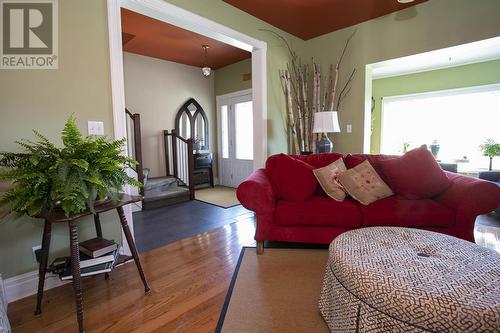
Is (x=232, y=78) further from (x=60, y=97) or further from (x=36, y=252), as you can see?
(x=36, y=252)

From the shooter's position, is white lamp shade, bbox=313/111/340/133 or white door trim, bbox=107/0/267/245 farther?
white lamp shade, bbox=313/111/340/133

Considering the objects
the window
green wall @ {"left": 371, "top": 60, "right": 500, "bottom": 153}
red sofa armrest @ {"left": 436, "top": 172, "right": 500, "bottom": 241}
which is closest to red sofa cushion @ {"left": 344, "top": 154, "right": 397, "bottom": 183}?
red sofa armrest @ {"left": 436, "top": 172, "right": 500, "bottom": 241}

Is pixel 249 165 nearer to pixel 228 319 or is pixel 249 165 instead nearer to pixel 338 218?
pixel 338 218

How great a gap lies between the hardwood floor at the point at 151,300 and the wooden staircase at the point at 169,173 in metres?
1.73

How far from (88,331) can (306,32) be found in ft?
13.5

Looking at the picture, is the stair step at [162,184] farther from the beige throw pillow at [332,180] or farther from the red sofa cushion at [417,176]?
the red sofa cushion at [417,176]

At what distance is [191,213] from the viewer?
3707mm

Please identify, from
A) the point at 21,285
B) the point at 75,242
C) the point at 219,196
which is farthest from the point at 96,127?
the point at 219,196

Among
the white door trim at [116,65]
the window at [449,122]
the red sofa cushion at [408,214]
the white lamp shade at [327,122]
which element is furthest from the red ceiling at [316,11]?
the window at [449,122]

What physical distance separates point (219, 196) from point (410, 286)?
398 centimetres

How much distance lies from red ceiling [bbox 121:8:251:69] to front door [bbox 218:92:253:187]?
2.87 feet

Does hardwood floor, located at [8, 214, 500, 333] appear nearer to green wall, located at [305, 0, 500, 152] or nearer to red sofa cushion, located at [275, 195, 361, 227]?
red sofa cushion, located at [275, 195, 361, 227]

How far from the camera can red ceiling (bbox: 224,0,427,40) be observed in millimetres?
2951

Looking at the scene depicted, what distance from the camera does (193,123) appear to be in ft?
18.4
